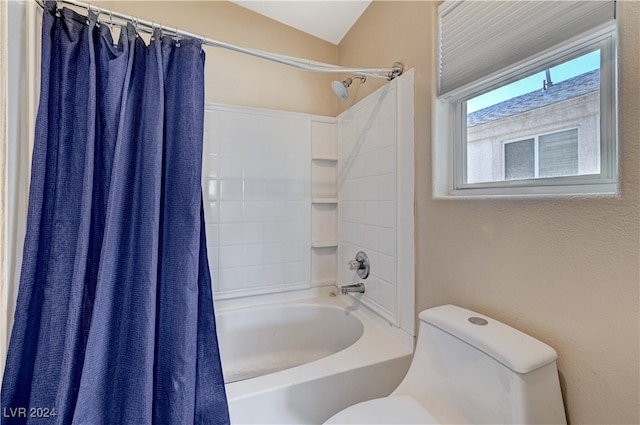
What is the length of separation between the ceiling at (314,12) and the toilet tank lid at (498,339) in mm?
1818

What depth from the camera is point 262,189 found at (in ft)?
6.07

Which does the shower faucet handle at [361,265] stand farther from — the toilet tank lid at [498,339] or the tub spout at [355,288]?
the toilet tank lid at [498,339]

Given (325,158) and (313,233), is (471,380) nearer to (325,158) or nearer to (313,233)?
(313,233)

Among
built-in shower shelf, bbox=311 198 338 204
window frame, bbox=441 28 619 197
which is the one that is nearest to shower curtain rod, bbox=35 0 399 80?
window frame, bbox=441 28 619 197

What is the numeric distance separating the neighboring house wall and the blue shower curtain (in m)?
1.11

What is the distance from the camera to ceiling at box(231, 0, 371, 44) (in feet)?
5.55

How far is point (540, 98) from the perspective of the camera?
0.89m

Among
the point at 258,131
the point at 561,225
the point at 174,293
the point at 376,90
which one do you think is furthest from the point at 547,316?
the point at 258,131

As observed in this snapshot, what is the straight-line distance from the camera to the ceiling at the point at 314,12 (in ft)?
5.55

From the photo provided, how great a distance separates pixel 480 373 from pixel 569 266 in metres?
0.40

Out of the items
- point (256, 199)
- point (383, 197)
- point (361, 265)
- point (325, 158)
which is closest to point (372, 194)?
point (383, 197)

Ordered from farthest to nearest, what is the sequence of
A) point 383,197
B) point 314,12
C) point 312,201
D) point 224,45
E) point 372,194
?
point 312,201 → point 314,12 → point 372,194 → point 383,197 → point 224,45

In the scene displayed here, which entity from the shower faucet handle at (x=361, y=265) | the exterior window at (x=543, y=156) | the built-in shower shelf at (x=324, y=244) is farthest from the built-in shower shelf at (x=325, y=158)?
the exterior window at (x=543, y=156)

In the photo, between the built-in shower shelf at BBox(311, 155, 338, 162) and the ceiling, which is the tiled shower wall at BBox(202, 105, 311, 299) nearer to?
the built-in shower shelf at BBox(311, 155, 338, 162)
